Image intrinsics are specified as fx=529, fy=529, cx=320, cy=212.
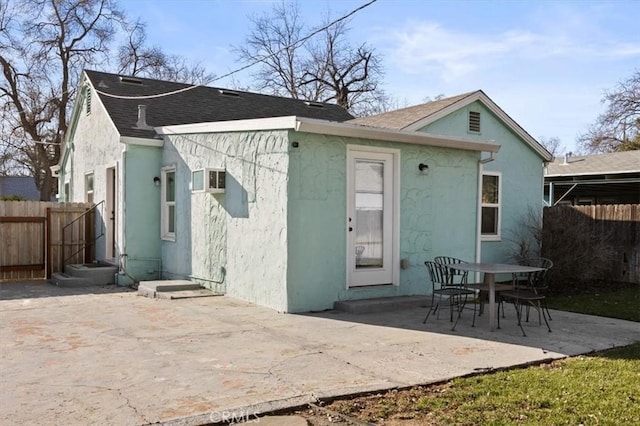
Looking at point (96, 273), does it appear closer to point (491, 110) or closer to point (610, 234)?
point (491, 110)

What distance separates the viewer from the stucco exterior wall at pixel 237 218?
7.89 m

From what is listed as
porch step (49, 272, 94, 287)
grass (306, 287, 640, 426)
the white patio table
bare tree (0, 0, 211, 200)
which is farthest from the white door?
bare tree (0, 0, 211, 200)

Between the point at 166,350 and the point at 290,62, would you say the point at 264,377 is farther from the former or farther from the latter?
the point at 290,62

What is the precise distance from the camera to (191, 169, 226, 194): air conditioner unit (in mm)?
8891

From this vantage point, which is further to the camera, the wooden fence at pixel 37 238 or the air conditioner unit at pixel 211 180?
the wooden fence at pixel 37 238

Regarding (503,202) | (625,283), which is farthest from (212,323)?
(625,283)

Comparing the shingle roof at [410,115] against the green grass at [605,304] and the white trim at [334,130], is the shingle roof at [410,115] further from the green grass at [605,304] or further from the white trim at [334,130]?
the green grass at [605,304]

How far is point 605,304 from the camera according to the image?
31.5 feet

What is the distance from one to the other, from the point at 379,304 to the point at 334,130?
108 inches

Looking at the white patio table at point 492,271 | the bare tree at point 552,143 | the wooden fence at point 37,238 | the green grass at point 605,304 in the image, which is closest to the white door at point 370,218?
the white patio table at point 492,271

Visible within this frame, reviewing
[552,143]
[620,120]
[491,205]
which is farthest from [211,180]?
[552,143]

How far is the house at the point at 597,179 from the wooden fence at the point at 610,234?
5.96 m

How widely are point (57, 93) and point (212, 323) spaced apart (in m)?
26.7

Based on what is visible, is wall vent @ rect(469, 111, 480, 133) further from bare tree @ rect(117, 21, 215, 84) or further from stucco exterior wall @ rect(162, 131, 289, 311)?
bare tree @ rect(117, 21, 215, 84)
